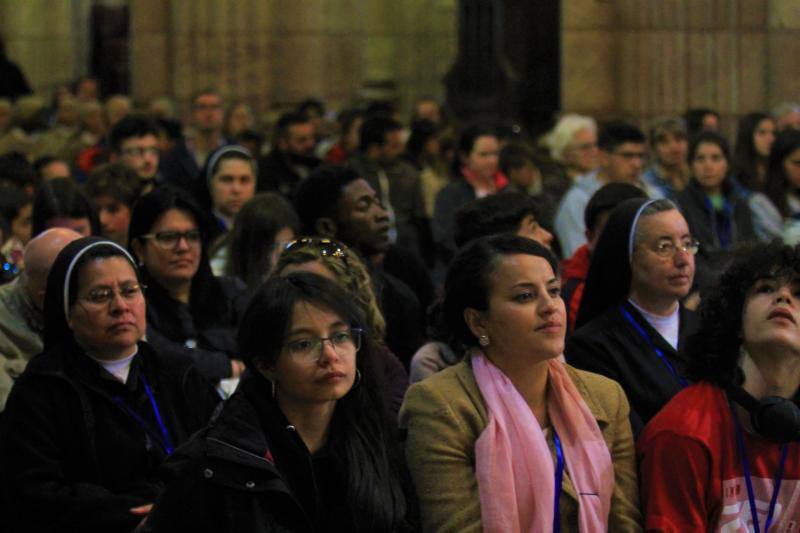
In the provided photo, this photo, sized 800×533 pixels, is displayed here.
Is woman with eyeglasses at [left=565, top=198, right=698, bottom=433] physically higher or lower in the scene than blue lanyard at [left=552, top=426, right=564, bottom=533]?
higher

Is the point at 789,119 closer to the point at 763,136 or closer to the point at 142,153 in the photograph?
the point at 763,136

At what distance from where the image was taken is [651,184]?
39.0 ft

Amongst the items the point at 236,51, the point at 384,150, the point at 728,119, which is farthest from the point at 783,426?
the point at 236,51

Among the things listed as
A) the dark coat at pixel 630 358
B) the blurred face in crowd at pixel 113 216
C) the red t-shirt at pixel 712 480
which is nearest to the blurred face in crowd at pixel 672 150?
the blurred face in crowd at pixel 113 216

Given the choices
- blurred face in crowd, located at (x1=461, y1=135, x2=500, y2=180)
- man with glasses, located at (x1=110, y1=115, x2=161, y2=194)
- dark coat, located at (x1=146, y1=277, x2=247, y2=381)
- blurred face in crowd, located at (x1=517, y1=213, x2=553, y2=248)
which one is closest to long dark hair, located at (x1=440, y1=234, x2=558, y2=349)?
dark coat, located at (x1=146, y1=277, x2=247, y2=381)

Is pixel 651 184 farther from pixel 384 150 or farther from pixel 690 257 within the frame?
pixel 690 257

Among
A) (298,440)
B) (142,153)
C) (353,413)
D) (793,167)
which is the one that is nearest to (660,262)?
(353,413)

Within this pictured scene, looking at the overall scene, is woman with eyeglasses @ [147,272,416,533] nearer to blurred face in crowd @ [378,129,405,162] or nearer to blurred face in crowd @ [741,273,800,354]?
blurred face in crowd @ [741,273,800,354]

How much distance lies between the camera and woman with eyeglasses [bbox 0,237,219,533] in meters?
5.63

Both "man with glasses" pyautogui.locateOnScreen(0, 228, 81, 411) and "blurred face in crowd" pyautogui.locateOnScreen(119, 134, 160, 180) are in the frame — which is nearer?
"man with glasses" pyautogui.locateOnScreen(0, 228, 81, 411)

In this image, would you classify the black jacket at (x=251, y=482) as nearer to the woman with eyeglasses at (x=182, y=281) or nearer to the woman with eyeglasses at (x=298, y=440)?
the woman with eyeglasses at (x=298, y=440)

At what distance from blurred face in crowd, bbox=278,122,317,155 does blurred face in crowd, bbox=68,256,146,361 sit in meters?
7.33

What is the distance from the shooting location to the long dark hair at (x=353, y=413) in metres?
5.08

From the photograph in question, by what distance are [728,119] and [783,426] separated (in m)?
10.3
